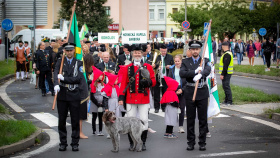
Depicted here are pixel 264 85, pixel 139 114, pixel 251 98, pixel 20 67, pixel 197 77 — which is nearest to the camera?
pixel 197 77

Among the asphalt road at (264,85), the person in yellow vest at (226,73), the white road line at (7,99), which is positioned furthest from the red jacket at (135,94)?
the asphalt road at (264,85)

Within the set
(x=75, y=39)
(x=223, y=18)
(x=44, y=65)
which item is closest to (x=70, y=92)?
(x=75, y=39)

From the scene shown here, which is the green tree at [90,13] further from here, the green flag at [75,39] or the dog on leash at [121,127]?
the dog on leash at [121,127]

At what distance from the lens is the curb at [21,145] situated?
9133mm

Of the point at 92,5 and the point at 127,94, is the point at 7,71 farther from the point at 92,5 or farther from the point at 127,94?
the point at 92,5

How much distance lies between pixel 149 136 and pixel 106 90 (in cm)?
131

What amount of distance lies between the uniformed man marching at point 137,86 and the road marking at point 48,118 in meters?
3.46

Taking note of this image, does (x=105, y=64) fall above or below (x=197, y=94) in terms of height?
above

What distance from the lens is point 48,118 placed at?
13.9 metres

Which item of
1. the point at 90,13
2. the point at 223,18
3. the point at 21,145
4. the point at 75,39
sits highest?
the point at 90,13

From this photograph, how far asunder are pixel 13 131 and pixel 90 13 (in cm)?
5332

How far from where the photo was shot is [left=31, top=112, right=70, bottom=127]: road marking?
1298cm

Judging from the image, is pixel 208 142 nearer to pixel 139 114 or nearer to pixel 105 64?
pixel 139 114

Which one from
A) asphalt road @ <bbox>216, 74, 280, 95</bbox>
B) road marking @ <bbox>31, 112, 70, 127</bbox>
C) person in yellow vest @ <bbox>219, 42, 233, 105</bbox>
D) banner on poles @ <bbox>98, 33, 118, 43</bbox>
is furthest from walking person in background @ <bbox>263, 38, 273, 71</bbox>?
road marking @ <bbox>31, 112, 70, 127</bbox>
